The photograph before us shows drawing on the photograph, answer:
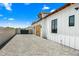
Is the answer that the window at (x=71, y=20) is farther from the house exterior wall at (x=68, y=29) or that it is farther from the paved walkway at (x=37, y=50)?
the paved walkway at (x=37, y=50)

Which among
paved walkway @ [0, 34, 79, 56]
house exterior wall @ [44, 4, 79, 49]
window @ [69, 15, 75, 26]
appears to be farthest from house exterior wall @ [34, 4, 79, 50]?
paved walkway @ [0, 34, 79, 56]

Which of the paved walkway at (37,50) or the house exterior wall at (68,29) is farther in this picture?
the house exterior wall at (68,29)

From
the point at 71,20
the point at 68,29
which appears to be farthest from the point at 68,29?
the point at 71,20

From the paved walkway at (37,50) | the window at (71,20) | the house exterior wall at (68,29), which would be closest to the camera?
the paved walkway at (37,50)

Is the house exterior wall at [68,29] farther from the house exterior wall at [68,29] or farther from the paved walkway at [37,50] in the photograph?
the paved walkway at [37,50]

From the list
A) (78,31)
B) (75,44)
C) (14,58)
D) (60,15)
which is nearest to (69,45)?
(75,44)

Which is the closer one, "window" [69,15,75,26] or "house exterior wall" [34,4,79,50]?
"house exterior wall" [34,4,79,50]

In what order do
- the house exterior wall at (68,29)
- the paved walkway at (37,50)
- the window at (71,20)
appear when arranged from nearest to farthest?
1. the paved walkway at (37,50)
2. the house exterior wall at (68,29)
3. the window at (71,20)

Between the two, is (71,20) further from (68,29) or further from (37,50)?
(37,50)

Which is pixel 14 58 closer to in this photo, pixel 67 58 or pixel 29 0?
pixel 67 58

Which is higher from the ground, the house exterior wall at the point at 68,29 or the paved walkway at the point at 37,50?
the house exterior wall at the point at 68,29

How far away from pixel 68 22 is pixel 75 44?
74.8 inches

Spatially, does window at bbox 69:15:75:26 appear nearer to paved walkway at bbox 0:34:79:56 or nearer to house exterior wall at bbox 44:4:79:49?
house exterior wall at bbox 44:4:79:49

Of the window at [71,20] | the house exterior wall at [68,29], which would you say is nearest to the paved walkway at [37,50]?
the house exterior wall at [68,29]
